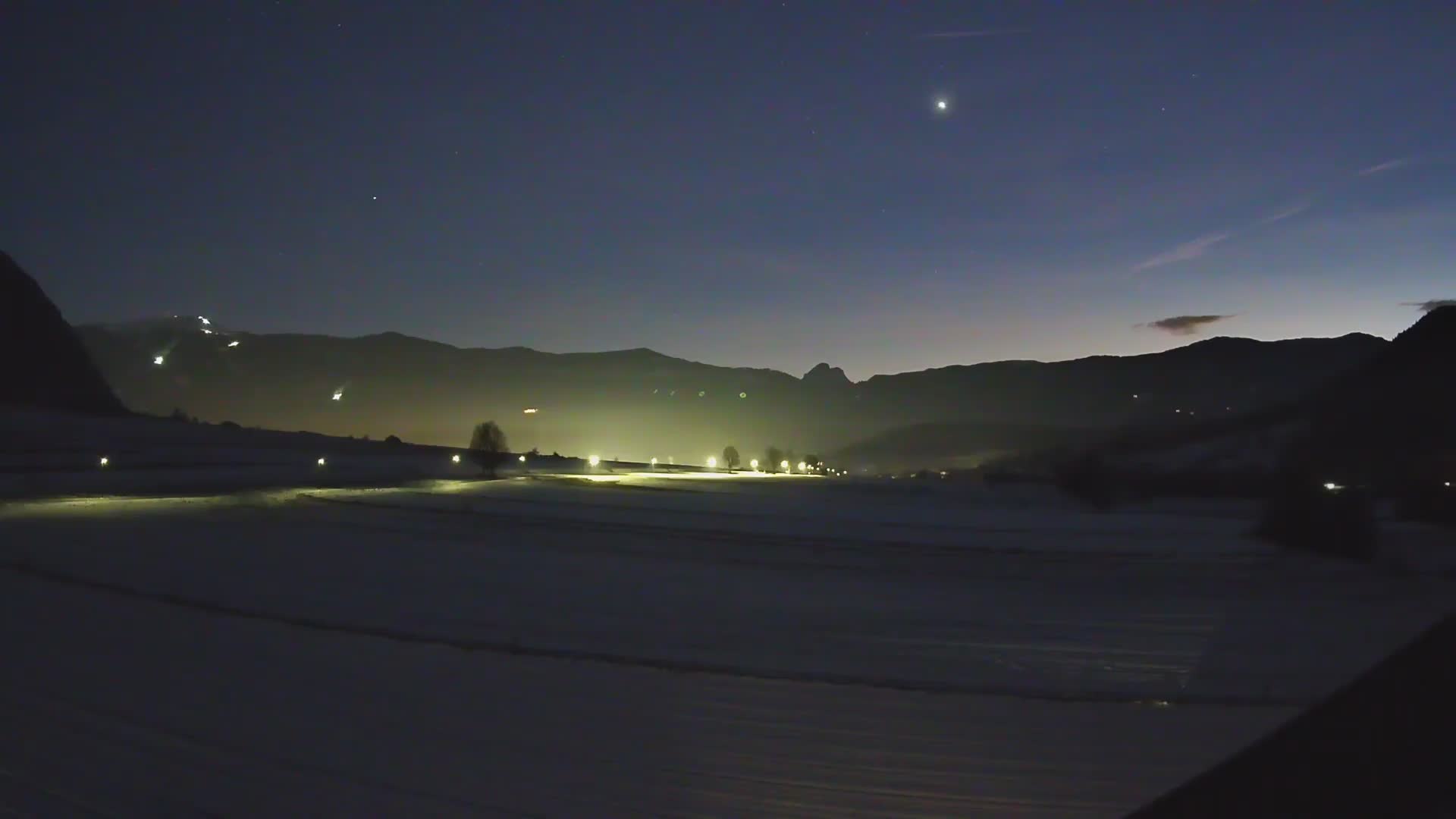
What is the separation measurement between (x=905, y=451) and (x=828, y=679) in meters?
124

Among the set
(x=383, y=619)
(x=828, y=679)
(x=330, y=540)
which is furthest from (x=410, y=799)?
(x=330, y=540)

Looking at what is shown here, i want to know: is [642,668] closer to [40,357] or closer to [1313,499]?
[1313,499]

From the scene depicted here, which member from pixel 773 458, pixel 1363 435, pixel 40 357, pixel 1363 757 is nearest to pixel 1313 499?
pixel 1363 757

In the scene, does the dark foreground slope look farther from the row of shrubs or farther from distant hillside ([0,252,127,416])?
distant hillside ([0,252,127,416])

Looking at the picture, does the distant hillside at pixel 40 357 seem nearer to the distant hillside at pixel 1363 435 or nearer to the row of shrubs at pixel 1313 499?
the row of shrubs at pixel 1313 499

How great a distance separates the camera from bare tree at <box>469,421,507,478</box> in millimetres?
55781

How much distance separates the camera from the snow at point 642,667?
21.7ft

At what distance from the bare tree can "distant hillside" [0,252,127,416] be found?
1941 inches

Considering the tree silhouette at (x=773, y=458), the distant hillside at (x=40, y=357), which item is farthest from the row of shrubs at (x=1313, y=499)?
the distant hillside at (x=40, y=357)

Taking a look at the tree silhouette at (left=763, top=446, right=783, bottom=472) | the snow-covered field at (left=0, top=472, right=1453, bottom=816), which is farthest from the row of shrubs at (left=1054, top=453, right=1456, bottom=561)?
the tree silhouette at (left=763, top=446, right=783, bottom=472)

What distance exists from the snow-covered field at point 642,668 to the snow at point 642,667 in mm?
42

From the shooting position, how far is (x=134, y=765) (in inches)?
261

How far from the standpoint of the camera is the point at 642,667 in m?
10.2

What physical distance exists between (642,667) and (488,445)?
164 ft
